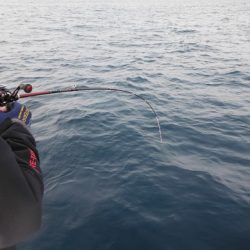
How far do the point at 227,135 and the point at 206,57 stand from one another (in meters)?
9.80

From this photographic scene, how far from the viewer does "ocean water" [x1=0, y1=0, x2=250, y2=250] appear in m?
4.66

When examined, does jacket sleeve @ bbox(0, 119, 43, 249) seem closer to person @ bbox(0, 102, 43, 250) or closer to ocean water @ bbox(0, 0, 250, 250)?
person @ bbox(0, 102, 43, 250)

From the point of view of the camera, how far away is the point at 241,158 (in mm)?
6781

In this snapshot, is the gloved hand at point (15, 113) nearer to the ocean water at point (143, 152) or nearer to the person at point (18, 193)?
the person at point (18, 193)

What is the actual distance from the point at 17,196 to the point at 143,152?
5145 mm

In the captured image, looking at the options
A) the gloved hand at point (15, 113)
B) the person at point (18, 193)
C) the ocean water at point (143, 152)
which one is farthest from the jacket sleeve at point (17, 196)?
the ocean water at point (143, 152)

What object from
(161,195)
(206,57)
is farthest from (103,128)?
(206,57)

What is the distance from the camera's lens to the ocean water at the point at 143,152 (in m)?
4.66

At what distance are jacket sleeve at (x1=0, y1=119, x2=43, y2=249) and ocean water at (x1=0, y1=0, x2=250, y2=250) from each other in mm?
2417

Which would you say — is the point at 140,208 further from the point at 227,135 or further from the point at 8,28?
the point at 8,28

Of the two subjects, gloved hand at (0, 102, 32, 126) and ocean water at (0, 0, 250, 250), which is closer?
gloved hand at (0, 102, 32, 126)

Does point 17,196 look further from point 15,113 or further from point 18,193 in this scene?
point 15,113

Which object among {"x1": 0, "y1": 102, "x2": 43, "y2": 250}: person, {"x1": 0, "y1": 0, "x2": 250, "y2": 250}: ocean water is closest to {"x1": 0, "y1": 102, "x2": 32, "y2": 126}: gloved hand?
{"x1": 0, "y1": 102, "x2": 43, "y2": 250}: person

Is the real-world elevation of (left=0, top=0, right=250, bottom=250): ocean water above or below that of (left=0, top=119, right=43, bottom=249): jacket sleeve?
below
